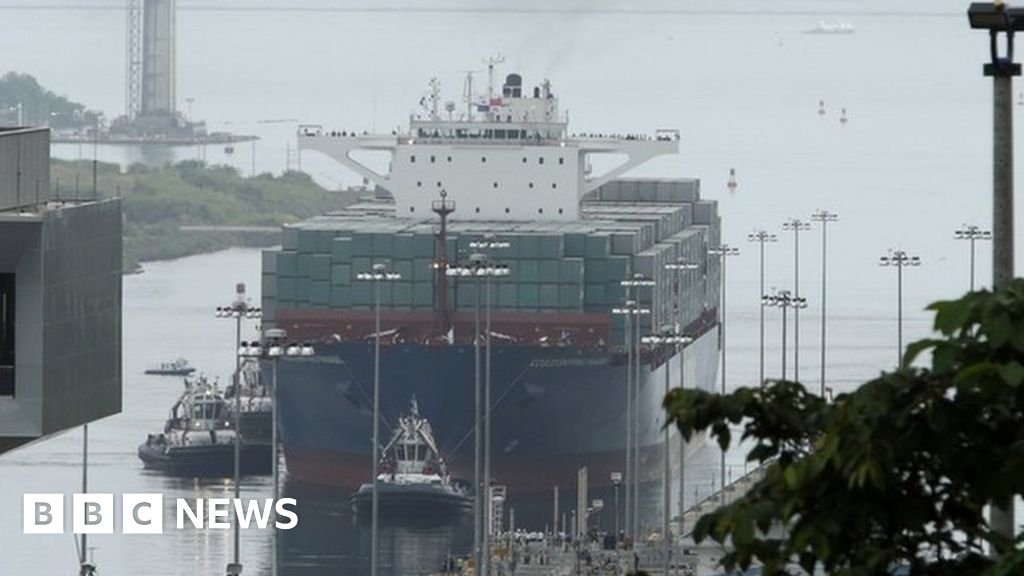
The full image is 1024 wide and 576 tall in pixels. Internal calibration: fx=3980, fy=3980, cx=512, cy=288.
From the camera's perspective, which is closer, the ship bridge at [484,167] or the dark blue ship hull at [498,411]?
the dark blue ship hull at [498,411]

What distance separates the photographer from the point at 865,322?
9981 centimetres

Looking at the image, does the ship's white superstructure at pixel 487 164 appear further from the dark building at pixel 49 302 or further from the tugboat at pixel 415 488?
the dark building at pixel 49 302

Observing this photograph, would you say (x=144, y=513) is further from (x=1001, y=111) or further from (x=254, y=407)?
(x=1001, y=111)

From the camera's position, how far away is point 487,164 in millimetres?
82562

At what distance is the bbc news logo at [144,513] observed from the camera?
195ft

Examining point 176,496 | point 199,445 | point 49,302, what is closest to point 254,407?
point 199,445

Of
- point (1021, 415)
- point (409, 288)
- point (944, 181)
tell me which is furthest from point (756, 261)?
point (1021, 415)

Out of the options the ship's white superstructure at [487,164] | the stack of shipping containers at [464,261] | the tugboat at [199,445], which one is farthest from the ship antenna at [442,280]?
the ship's white superstructure at [487,164]

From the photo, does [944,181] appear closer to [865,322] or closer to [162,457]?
[865,322]

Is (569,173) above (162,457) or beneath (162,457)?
above

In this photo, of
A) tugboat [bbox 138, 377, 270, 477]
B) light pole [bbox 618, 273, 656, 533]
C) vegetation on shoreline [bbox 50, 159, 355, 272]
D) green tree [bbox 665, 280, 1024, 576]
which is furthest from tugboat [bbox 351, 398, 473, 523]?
vegetation on shoreline [bbox 50, 159, 355, 272]

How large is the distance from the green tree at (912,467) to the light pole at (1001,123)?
1.81 meters

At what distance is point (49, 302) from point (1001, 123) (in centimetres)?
1238

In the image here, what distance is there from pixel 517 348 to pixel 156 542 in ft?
51.2
